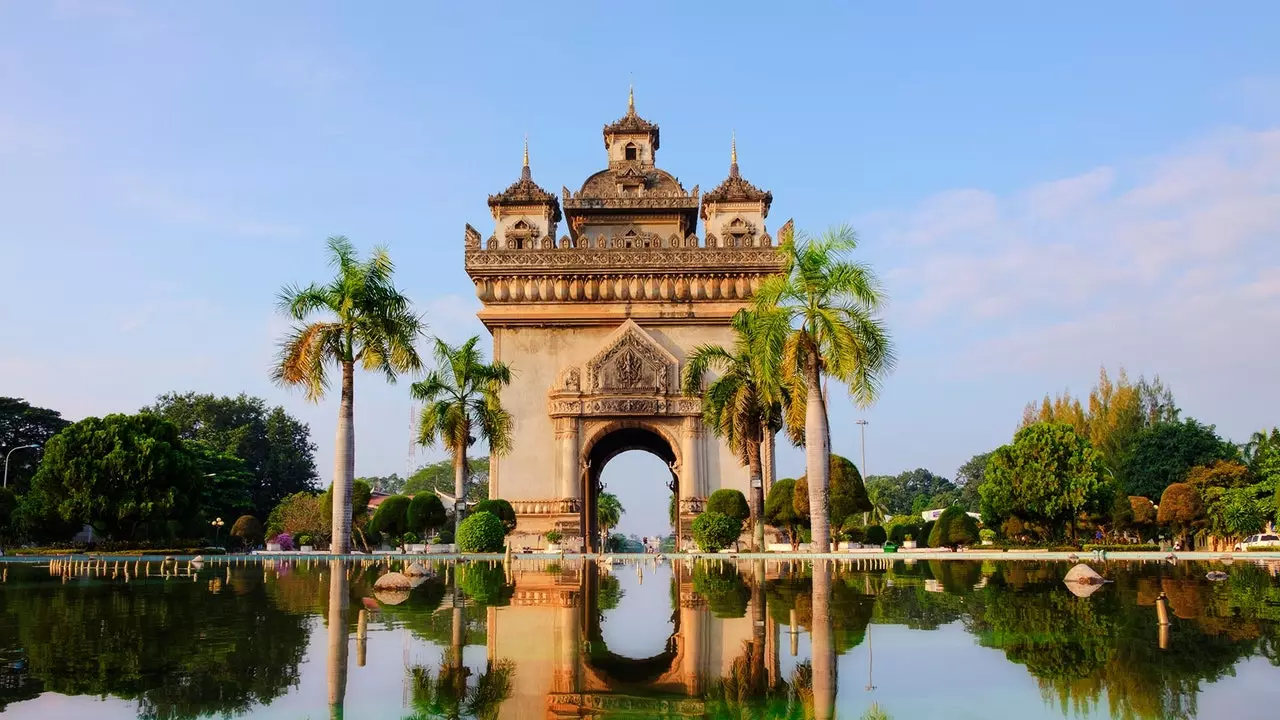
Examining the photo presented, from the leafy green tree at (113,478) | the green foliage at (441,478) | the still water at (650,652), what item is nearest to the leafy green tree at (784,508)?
the still water at (650,652)

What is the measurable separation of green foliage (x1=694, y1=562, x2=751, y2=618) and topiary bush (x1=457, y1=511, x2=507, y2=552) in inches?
409

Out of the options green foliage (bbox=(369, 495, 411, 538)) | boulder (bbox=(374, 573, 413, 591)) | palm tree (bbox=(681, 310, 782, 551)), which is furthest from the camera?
green foliage (bbox=(369, 495, 411, 538))

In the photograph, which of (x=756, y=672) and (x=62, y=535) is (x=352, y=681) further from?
(x=62, y=535)

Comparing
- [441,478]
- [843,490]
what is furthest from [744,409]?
[441,478]

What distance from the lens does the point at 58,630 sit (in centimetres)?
982

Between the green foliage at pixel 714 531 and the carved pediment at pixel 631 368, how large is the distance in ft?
24.8

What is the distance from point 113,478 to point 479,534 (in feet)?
44.7

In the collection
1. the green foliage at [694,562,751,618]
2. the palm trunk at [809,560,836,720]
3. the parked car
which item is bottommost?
the parked car

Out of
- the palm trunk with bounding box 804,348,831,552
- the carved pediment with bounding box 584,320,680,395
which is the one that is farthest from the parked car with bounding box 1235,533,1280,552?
the palm trunk with bounding box 804,348,831,552

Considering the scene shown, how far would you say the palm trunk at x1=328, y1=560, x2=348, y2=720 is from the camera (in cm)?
626

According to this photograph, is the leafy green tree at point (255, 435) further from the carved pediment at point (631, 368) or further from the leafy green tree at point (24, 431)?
the carved pediment at point (631, 368)

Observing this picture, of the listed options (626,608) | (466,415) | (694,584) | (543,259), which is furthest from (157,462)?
(626,608)

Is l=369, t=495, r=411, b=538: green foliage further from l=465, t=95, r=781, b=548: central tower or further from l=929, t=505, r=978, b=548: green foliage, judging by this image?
l=929, t=505, r=978, b=548: green foliage

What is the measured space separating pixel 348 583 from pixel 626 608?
21.6 feet
